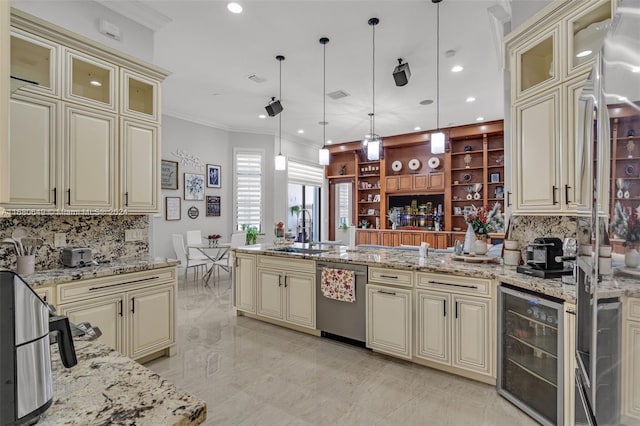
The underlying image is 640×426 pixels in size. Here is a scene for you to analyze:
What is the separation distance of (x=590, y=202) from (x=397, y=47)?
3.32 m

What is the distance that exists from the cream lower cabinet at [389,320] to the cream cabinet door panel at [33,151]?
2724 mm

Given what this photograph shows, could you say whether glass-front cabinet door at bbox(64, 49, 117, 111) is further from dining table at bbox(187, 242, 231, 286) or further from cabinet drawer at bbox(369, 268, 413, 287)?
dining table at bbox(187, 242, 231, 286)

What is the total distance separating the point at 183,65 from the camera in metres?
4.42

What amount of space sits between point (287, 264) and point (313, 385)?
1.39 meters

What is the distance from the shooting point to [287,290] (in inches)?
146

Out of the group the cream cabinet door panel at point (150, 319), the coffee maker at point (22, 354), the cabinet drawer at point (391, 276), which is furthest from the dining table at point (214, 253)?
the coffee maker at point (22, 354)

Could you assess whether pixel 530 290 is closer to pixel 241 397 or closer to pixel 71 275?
pixel 241 397

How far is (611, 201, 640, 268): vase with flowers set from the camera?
2.32 feet

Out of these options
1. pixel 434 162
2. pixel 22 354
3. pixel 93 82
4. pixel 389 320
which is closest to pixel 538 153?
pixel 389 320

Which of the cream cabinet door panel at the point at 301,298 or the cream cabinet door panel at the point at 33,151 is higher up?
the cream cabinet door panel at the point at 33,151

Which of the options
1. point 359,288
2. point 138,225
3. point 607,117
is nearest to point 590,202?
point 607,117

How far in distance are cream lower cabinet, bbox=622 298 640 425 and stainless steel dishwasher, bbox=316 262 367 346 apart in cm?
242

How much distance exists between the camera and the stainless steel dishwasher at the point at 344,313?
126 inches

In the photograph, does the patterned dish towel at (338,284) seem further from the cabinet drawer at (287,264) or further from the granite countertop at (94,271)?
the granite countertop at (94,271)
